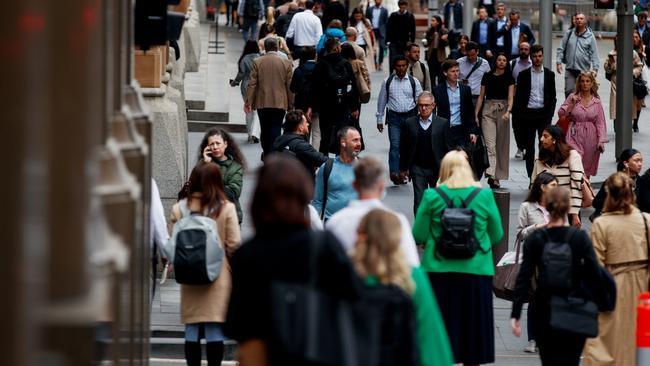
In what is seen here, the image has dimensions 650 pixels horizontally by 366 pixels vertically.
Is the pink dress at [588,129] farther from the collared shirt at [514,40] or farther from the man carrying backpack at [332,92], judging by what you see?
the collared shirt at [514,40]

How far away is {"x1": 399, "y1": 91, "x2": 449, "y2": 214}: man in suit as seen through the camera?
599 inches

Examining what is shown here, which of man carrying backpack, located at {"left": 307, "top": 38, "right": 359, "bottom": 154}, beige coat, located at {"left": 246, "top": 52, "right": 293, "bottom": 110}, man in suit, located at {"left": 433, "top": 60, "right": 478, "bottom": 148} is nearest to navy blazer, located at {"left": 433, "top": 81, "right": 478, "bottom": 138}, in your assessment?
man in suit, located at {"left": 433, "top": 60, "right": 478, "bottom": 148}

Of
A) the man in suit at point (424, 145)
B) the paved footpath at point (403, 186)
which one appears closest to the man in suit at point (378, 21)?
the paved footpath at point (403, 186)

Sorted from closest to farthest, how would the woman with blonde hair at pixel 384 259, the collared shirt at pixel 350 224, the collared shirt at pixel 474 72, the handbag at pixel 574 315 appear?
the woman with blonde hair at pixel 384 259
the collared shirt at pixel 350 224
the handbag at pixel 574 315
the collared shirt at pixel 474 72

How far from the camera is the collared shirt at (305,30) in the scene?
25891 mm

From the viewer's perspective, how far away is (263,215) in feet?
17.2

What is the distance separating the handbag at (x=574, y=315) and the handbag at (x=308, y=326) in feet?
13.8

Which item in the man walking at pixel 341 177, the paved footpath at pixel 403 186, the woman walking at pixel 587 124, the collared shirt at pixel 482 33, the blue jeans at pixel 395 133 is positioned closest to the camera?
the man walking at pixel 341 177

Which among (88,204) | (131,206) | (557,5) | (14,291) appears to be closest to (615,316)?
(131,206)

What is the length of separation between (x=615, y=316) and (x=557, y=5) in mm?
38887

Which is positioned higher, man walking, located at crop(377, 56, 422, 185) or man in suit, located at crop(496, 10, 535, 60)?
man in suit, located at crop(496, 10, 535, 60)

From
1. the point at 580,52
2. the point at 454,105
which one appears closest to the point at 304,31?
the point at 580,52

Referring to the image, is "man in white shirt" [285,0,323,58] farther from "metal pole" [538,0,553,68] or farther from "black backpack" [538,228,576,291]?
"black backpack" [538,228,576,291]

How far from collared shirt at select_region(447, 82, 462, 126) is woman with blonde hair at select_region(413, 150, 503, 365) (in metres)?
8.20
